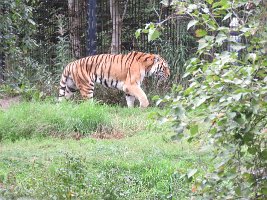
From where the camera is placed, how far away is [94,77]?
486 inches

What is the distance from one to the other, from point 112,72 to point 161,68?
36.3 inches

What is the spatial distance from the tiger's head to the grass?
4.53 ft

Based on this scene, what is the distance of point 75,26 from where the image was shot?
13.9 meters

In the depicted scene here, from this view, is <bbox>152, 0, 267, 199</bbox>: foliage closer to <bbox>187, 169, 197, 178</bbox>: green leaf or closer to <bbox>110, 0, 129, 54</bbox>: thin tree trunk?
<bbox>187, 169, 197, 178</bbox>: green leaf

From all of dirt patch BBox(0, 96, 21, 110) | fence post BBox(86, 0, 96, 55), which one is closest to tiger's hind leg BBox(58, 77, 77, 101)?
dirt patch BBox(0, 96, 21, 110)

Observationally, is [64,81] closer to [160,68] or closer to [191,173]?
[160,68]

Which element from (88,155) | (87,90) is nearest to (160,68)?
(87,90)

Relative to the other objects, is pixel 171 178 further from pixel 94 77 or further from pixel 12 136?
pixel 94 77

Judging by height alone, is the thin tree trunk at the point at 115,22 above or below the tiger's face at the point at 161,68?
above

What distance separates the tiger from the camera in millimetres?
12000

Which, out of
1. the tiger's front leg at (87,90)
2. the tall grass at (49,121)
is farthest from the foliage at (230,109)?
the tiger's front leg at (87,90)

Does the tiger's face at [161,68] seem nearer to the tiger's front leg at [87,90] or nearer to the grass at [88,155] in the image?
the tiger's front leg at [87,90]

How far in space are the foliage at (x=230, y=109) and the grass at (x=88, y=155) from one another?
370 millimetres

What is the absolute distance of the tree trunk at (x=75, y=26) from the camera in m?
13.7
